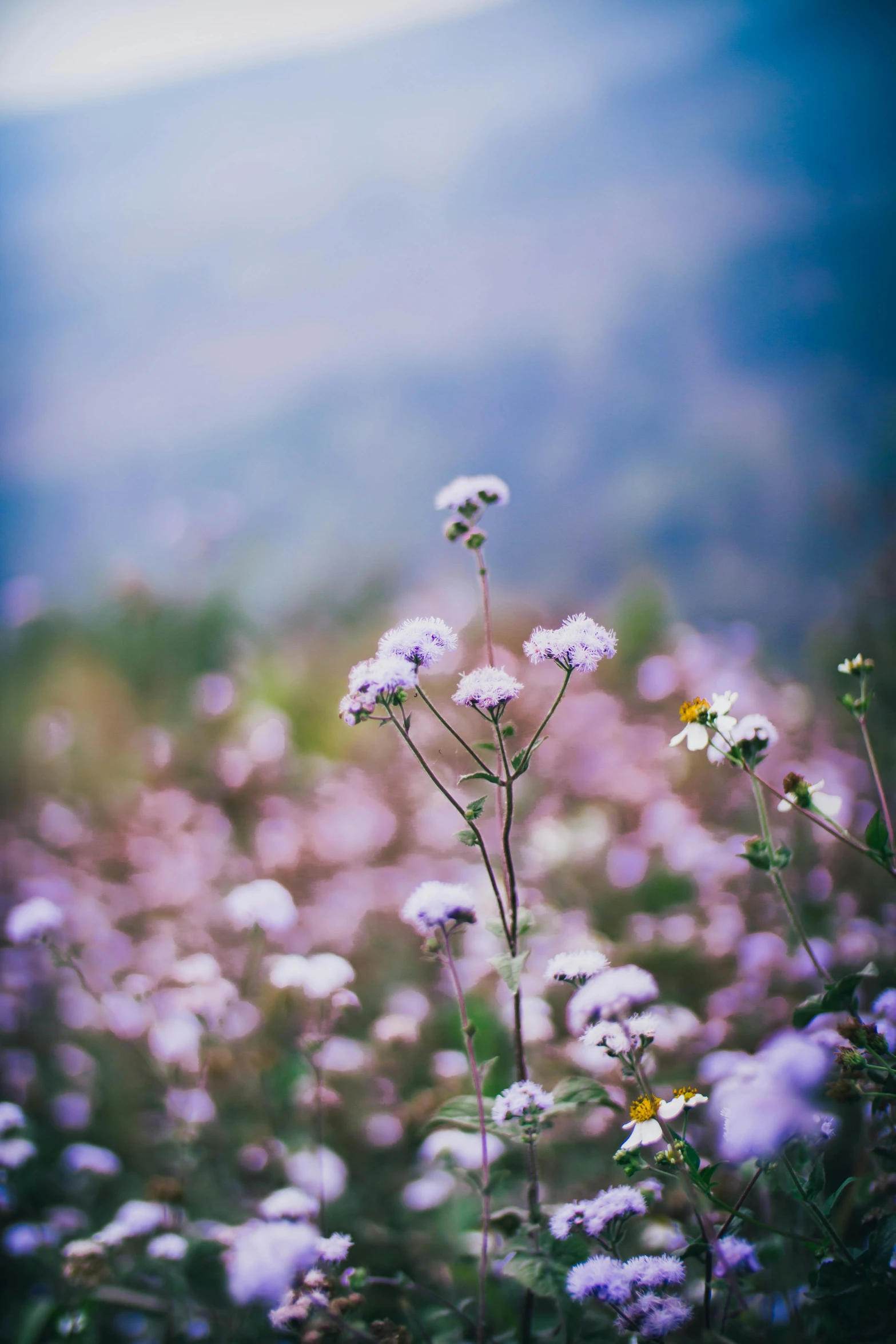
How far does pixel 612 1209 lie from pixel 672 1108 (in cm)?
9

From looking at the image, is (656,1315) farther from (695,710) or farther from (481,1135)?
(695,710)

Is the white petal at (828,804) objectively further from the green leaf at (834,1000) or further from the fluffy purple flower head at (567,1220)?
the fluffy purple flower head at (567,1220)

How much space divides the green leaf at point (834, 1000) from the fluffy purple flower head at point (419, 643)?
1.29 ft

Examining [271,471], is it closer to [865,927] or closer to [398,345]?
[398,345]

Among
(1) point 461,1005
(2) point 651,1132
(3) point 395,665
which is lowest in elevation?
(2) point 651,1132

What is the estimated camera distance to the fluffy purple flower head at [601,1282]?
571mm

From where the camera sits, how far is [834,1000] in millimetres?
589

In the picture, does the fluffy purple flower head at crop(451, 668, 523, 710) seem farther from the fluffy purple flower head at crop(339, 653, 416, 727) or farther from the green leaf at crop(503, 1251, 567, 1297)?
the green leaf at crop(503, 1251, 567, 1297)

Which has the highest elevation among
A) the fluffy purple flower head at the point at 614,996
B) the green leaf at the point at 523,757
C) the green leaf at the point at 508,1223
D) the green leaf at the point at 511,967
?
the green leaf at the point at 523,757

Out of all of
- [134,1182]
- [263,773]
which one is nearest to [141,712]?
[263,773]

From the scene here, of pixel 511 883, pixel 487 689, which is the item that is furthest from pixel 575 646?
pixel 511 883

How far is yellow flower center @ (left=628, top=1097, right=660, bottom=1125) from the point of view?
2.08 feet

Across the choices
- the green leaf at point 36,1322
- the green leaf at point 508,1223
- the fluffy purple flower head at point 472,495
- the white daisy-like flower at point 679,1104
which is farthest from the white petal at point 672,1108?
the green leaf at point 36,1322

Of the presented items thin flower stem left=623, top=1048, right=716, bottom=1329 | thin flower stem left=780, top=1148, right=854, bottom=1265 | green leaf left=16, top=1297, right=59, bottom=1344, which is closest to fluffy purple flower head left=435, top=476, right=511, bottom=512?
thin flower stem left=623, top=1048, right=716, bottom=1329
